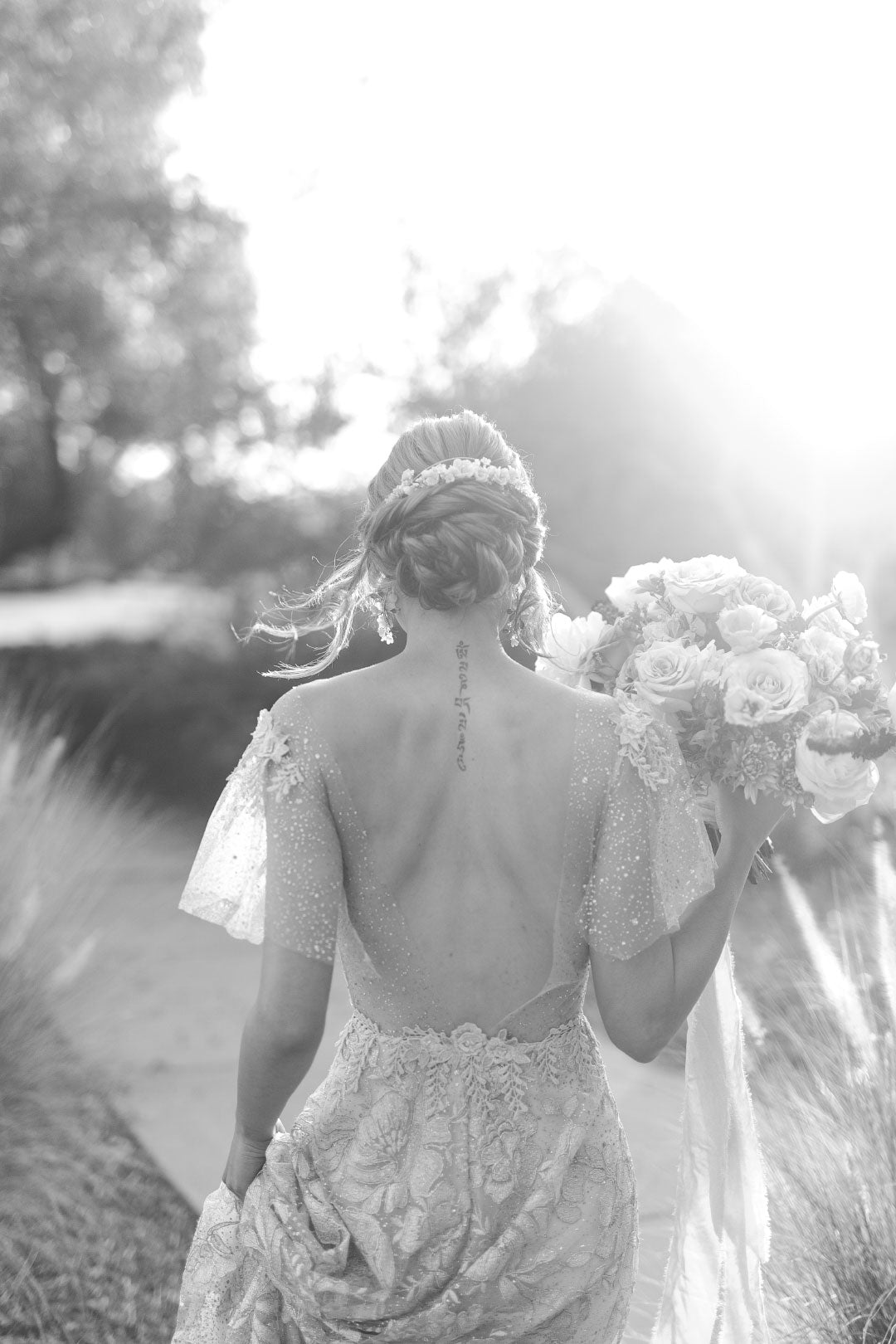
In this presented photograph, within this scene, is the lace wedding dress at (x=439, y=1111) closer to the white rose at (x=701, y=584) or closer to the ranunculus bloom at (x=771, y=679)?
the ranunculus bloom at (x=771, y=679)

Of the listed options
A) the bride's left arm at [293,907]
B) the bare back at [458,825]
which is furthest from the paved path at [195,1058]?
the bride's left arm at [293,907]

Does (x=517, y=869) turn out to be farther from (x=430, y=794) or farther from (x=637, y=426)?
(x=637, y=426)

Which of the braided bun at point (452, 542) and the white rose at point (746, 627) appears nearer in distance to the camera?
the braided bun at point (452, 542)

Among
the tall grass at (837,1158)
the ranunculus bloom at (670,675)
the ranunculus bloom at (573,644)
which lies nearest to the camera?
the ranunculus bloom at (670,675)

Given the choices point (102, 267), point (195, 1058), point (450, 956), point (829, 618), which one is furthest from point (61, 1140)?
point (102, 267)

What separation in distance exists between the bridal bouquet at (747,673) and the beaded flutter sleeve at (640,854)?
220mm

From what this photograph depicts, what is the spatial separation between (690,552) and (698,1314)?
7152mm

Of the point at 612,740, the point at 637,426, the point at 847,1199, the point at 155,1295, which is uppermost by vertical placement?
the point at 637,426

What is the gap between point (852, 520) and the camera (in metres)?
8.90

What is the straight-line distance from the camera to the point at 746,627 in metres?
2.46

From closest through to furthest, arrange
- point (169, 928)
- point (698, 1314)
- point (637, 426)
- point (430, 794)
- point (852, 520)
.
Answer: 1. point (430, 794)
2. point (698, 1314)
3. point (169, 928)
4. point (852, 520)
5. point (637, 426)

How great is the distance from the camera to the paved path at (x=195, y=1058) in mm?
4477

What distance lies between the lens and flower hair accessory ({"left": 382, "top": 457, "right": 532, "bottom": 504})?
2.12 m

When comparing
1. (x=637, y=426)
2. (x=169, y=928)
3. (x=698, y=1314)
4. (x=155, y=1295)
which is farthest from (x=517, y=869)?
(x=637, y=426)
